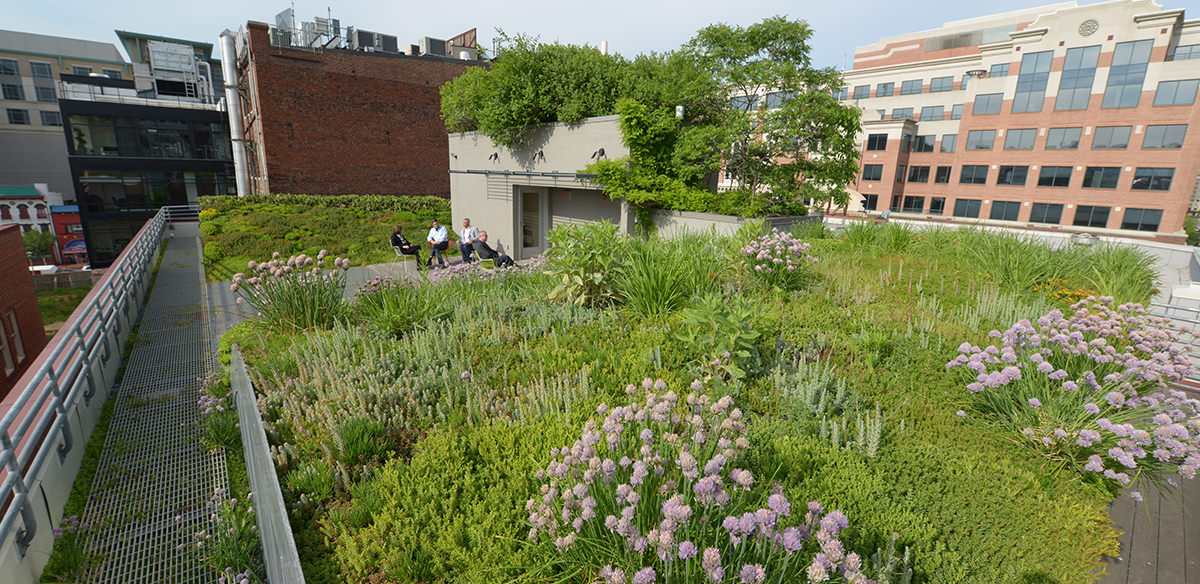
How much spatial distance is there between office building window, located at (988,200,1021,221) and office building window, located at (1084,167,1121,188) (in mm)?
3964

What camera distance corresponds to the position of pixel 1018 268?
7.59 metres

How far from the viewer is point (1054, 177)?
33.6 m

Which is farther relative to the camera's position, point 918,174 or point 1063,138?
point 918,174

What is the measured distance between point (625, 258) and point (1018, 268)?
6370 mm

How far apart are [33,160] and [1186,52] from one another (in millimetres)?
94579

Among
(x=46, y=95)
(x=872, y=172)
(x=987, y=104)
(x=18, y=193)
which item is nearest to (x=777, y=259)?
(x=987, y=104)

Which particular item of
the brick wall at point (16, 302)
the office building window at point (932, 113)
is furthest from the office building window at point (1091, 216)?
the brick wall at point (16, 302)

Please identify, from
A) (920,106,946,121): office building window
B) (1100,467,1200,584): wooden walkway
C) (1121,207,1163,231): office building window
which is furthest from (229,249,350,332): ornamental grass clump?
(920,106,946,121): office building window

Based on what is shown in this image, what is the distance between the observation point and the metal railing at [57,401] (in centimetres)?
295

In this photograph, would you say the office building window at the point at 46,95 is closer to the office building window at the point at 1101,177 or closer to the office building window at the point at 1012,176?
the office building window at the point at 1012,176

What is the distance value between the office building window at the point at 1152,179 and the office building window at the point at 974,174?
7.97 meters

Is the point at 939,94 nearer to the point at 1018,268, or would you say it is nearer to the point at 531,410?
the point at 1018,268

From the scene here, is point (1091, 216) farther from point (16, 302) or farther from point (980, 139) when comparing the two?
point (16, 302)

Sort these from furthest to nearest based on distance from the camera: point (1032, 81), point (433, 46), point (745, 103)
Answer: point (1032, 81)
point (433, 46)
point (745, 103)
